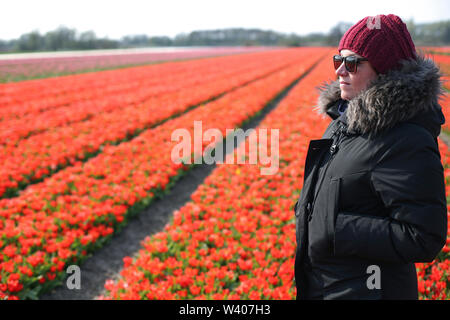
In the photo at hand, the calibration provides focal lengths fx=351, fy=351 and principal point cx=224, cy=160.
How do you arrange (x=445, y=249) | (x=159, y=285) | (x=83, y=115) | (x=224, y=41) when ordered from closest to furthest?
(x=159, y=285)
(x=445, y=249)
(x=83, y=115)
(x=224, y=41)

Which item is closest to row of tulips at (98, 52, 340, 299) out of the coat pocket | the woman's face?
the coat pocket

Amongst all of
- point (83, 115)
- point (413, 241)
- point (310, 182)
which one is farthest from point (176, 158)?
point (413, 241)

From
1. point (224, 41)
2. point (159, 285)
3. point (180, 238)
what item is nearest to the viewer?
point (159, 285)

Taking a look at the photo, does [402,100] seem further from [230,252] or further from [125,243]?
[125,243]

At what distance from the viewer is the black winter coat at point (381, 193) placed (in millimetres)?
1395

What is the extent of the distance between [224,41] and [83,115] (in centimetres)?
10338

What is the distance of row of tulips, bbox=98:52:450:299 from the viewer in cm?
321

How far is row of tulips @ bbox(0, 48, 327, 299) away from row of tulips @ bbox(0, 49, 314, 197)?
51 cm

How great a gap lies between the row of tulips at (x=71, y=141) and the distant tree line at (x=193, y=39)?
58.8 feet

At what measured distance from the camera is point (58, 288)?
3.83 meters

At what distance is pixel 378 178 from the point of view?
4.81 ft

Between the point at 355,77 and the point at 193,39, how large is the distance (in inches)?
4153

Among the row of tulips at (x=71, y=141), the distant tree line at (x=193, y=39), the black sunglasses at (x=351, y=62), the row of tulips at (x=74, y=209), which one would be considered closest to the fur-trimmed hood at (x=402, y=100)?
the black sunglasses at (x=351, y=62)
